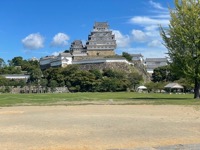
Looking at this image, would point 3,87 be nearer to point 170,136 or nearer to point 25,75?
point 25,75

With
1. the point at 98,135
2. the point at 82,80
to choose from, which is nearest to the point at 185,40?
the point at 98,135

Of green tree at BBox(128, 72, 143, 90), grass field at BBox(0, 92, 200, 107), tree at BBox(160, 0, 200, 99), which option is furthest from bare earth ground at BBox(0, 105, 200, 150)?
green tree at BBox(128, 72, 143, 90)

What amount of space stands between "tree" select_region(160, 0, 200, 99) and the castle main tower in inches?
3603

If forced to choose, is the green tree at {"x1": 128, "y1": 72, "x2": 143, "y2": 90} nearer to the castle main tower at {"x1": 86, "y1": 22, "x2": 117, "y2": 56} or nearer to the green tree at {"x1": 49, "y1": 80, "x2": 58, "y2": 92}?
the green tree at {"x1": 49, "y1": 80, "x2": 58, "y2": 92}

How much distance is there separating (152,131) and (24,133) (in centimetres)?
415

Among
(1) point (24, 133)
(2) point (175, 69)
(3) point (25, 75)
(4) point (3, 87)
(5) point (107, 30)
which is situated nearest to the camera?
(1) point (24, 133)

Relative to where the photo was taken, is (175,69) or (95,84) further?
(95,84)

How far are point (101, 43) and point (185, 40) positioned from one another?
313 ft

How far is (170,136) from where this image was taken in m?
Result: 10.6

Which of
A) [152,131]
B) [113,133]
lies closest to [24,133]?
[113,133]

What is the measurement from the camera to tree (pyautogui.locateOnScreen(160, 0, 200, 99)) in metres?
33.9

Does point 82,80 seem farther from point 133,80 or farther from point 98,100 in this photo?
point 98,100

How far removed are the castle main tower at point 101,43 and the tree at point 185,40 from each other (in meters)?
91.5

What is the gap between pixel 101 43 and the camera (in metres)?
129
